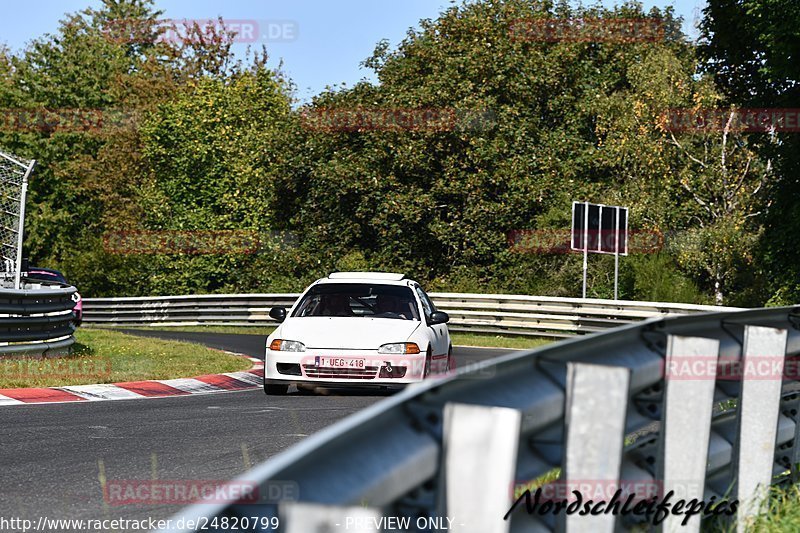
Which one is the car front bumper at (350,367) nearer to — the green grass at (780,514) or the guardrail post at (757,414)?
the green grass at (780,514)

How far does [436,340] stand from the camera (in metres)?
14.2

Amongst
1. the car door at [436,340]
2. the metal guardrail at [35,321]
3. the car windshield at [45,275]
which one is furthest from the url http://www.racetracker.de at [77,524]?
the car windshield at [45,275]

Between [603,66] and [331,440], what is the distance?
144 feet

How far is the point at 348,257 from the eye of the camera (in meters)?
39.3

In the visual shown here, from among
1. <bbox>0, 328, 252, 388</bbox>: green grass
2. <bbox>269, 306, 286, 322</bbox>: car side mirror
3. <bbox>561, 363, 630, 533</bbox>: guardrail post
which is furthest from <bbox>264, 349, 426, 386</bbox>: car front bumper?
<bbox>561, 363, 630, 533</bbox>: guardrail post

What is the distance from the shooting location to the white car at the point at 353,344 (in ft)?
43.2

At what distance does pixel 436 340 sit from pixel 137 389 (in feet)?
11.6

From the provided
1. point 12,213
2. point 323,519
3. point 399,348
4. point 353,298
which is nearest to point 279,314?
point 353,298

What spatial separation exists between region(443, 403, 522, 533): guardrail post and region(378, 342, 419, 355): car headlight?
415 inches

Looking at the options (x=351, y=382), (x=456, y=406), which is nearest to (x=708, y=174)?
(x=351, y=382)

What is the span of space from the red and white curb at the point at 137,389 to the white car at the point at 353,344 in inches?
56.7

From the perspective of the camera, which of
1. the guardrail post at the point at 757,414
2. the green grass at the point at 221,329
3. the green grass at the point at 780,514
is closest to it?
the green grass at the point at 780,514

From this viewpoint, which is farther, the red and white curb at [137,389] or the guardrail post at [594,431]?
the red and white curb at [137,389]

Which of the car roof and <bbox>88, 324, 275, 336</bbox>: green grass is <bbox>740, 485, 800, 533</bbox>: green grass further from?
<bbox>88, 324, 275, 336</bbox>: green grass
